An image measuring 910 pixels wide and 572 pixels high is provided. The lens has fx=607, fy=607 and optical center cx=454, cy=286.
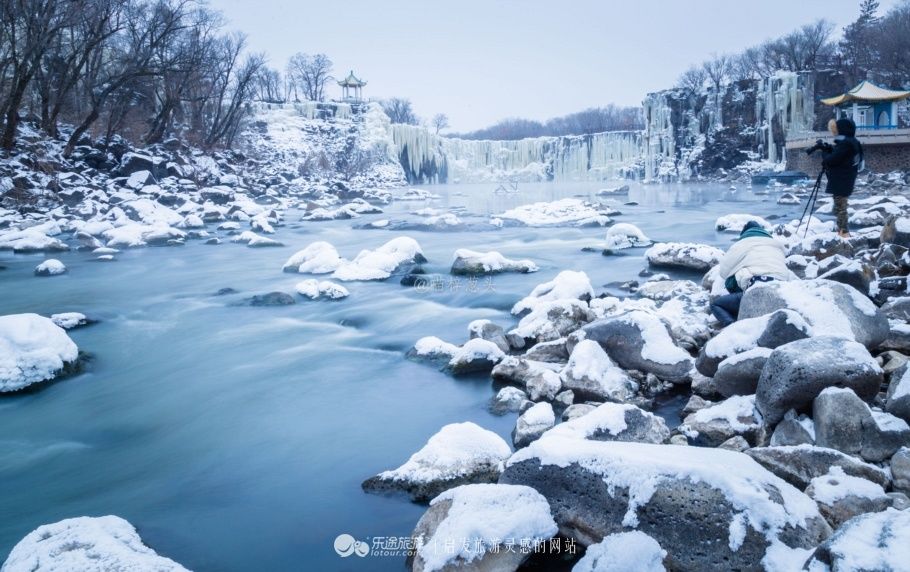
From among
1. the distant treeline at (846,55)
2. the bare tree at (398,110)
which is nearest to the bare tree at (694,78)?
the distant treeline at (846,55)

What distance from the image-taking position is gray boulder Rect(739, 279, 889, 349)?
3.47m

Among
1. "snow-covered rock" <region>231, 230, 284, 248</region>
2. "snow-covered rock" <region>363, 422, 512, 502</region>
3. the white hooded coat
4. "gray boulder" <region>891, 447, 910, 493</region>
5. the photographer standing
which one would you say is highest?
the photographer standing

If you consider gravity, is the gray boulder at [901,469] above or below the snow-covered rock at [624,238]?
below

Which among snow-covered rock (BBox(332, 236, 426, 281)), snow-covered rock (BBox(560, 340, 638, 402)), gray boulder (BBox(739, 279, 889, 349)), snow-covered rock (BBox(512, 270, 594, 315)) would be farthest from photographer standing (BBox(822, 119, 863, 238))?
snow-covered rock (BBox(332, 236, 426, 281))

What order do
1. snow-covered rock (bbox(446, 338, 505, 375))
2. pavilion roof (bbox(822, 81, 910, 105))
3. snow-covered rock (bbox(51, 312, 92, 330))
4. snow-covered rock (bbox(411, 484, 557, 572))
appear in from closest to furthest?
snow-covered rock (bbox(411, 484, 557, 572)), snow-covered rock (bbox(446, 338, 505, 375)), snow-covered rock (bbox(51, 312, 92, 330)), pavilion roof (bbox(822, 81, 910, 105))

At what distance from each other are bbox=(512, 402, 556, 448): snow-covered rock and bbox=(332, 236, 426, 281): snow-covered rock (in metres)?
5.34

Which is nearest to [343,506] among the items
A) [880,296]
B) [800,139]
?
[880,296]

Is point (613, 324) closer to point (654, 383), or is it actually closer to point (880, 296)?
point (654, 383)

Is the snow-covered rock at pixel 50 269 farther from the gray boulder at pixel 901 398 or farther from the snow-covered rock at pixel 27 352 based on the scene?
the gray boulder at pixel 901 398

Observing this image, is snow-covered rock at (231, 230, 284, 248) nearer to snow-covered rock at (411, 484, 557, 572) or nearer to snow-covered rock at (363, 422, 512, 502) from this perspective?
snow-covered rock at (363, 422, 512, 502)

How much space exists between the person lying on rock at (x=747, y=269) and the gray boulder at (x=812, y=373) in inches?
61.0

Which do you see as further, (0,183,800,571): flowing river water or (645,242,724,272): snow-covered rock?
(645,242,724,272): snow-covered rock

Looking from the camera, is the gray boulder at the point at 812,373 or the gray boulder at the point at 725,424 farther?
the gray boulder at the point at 725,424

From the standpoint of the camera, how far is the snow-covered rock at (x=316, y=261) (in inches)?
365
